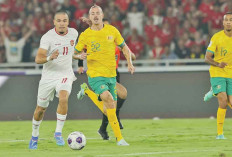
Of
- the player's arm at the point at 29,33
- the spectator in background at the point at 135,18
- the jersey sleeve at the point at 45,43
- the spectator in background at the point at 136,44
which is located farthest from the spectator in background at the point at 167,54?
the jersey sleeve at the point at 45,43

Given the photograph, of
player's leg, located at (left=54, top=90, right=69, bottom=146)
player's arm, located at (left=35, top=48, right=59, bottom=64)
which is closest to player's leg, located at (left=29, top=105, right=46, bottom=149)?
player's leg, located at (left=54, top=90, right=69, bottom=146)

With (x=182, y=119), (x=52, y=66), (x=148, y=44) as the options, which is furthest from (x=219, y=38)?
(x=148, y=44)

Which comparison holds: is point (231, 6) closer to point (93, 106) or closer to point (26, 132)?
point (93, 106)

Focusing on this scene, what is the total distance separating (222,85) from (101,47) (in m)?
2.35

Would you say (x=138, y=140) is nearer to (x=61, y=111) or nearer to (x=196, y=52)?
(x=61, y=111)

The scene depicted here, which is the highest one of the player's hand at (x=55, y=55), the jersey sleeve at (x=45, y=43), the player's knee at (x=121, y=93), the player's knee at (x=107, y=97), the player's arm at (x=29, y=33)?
the jersey sleeve at (x=45, y=43)

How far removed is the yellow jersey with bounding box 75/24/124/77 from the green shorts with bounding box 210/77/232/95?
6.49 feet

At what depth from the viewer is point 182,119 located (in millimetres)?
17641

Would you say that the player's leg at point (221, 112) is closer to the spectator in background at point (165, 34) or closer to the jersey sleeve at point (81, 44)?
the jersey sleeve at point (81, 44)

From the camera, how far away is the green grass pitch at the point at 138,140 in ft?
32.6

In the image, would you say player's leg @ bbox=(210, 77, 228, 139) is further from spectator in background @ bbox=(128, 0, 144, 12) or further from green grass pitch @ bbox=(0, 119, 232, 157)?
spectator in background @ bbox=(128, 0, 144, 12)

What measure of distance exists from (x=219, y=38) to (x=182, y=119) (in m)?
5.72

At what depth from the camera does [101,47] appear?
11500 millimetres

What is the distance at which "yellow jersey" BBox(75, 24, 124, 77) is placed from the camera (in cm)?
1145
